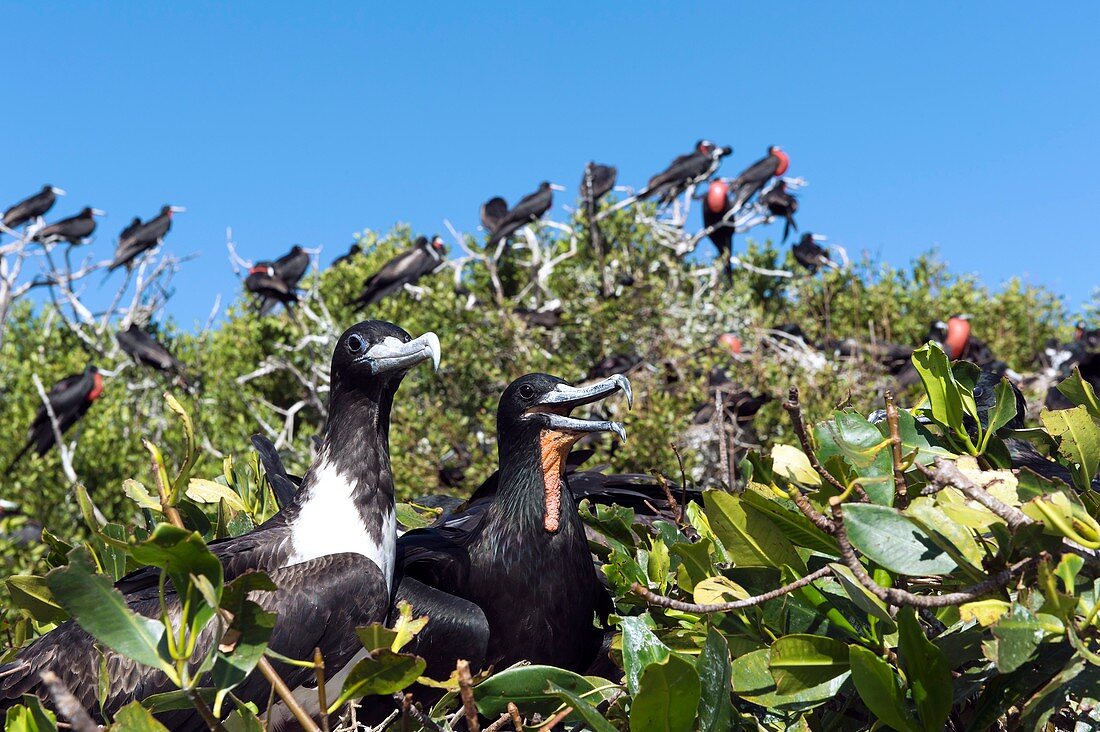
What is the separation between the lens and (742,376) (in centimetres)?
540

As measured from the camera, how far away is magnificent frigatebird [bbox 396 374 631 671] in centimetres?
177

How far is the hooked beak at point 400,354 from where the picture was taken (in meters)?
1.87

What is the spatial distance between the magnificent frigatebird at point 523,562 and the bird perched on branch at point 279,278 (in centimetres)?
548

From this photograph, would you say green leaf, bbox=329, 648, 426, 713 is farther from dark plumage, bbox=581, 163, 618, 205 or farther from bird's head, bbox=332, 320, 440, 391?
dark plumage, bbox=581, 163, 618, 205

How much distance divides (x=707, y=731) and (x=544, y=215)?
25.7ft

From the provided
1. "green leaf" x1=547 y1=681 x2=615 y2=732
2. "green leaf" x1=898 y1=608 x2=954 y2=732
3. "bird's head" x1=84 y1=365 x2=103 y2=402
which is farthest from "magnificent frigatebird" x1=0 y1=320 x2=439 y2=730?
"bird's head" x1=84 y1=365 x2=103 y2=402

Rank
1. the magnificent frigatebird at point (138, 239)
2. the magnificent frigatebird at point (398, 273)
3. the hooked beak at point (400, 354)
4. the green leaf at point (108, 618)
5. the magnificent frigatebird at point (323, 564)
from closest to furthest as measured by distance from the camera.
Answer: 1. the green leaf at point (108, 618)
2. the magnificent frigatebird at point (323, 564)
3. the hooked beak at point (400, 354)
4. the magnificent frigatebird at point (398, 273)
5. the magnificent frigatebird at point (138, 239)

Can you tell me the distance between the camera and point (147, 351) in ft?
24.4

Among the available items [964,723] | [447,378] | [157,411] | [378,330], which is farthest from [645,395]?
[157,411]

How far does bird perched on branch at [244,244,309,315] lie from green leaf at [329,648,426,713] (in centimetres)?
649

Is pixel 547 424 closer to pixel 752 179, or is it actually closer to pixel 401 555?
pixel 401 555

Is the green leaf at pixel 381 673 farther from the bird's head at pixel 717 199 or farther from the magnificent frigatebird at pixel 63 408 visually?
the bird's head at pixel 717 199

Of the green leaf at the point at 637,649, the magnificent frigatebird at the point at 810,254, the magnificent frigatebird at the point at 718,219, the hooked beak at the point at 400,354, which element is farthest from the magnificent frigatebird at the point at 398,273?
the green leaf at the point at 637,649

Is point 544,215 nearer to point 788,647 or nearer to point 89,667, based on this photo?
point 89,667
